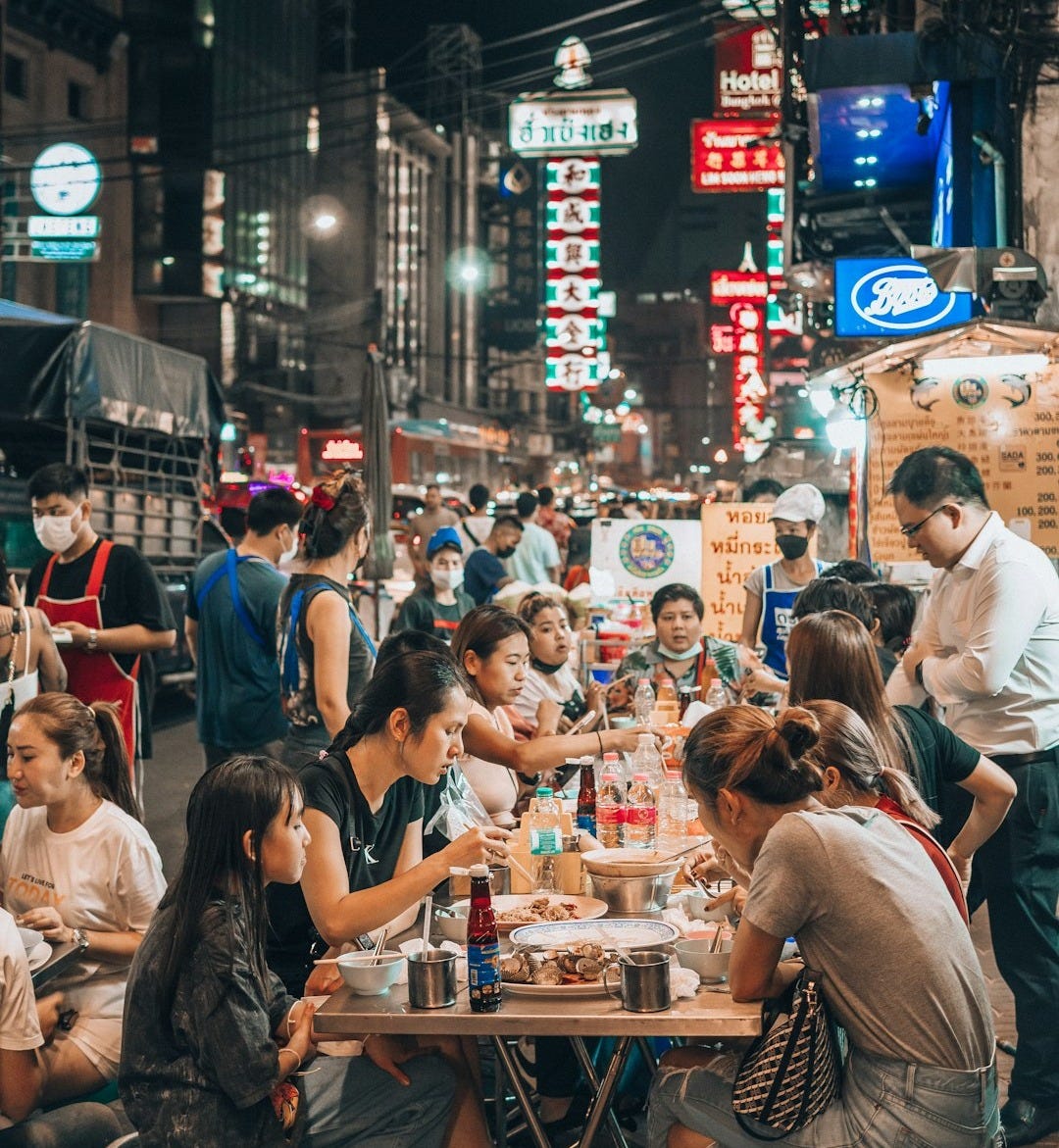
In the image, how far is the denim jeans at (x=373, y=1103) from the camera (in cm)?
359

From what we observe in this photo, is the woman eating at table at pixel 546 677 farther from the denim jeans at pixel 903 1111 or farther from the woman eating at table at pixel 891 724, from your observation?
the denim jeans at pixel 903 1111

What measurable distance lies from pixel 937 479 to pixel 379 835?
267cm

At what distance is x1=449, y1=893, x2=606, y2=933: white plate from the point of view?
4062 millimetres

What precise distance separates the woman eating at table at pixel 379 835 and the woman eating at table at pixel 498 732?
4.66 feet

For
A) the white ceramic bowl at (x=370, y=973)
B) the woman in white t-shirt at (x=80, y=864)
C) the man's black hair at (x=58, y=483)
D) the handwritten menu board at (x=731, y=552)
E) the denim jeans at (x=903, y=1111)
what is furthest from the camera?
the handwritten menu board at (x=731, y=552)

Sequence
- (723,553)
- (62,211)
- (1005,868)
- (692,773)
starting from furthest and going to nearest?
(62,211), (723,553), (1005,868), (692,773)

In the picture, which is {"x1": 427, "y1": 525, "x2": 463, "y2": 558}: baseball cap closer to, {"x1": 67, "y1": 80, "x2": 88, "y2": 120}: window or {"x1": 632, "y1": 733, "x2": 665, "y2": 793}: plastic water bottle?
{"x1": 632, "y1": 733, "x2": 665, "y2": 793}: plastic water bottle

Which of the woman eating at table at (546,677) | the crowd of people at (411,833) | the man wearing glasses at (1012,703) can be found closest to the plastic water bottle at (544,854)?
the crowd of people at (411,833)

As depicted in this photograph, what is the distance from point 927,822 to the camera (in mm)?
3695

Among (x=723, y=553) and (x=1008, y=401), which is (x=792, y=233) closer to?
(x=723, y=553)

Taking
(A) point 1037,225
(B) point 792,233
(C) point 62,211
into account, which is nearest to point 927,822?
(A) point 1037,225

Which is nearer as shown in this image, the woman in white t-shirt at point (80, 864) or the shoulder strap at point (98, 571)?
the woman in white t-shirt at point (80, 864)

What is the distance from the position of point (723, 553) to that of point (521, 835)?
295 inches

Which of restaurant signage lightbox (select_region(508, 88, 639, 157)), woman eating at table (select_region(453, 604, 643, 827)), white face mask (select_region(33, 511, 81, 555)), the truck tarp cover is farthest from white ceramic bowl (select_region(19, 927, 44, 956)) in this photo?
restaurant signage lightbox (select_region(508, 88, 639, 157))
